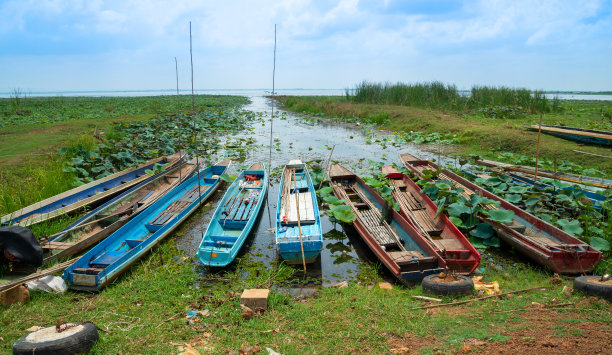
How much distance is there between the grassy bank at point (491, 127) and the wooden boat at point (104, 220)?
13.1m

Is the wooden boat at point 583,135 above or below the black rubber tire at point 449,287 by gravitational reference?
above

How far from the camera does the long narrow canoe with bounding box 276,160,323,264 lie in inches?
253

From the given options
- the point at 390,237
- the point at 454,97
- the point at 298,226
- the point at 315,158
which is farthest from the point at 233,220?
the point at 454,97

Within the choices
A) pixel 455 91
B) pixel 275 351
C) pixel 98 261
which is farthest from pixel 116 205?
pixel 455 91

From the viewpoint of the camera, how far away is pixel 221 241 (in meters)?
6.99

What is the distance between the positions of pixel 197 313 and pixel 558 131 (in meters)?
16.8

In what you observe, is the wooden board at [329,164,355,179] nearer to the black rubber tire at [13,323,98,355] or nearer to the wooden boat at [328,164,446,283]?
the wooden boat at [328,164,446,283]

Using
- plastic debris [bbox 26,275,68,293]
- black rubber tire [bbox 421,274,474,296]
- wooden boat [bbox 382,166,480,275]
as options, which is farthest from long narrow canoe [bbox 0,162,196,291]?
wooden boat [bbox 382,166,480,275]

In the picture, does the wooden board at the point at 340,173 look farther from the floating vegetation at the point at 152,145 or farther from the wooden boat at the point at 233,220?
the floating vegetation at the point at 152,145

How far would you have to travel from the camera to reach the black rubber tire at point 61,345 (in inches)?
142

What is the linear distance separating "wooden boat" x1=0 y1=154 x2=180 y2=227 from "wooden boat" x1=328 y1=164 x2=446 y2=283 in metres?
6.44

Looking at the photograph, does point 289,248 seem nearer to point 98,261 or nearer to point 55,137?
point 98,261

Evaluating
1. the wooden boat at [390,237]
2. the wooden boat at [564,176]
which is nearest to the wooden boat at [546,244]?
the wooden boat at [390,237]

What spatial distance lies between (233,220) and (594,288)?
647 cm
